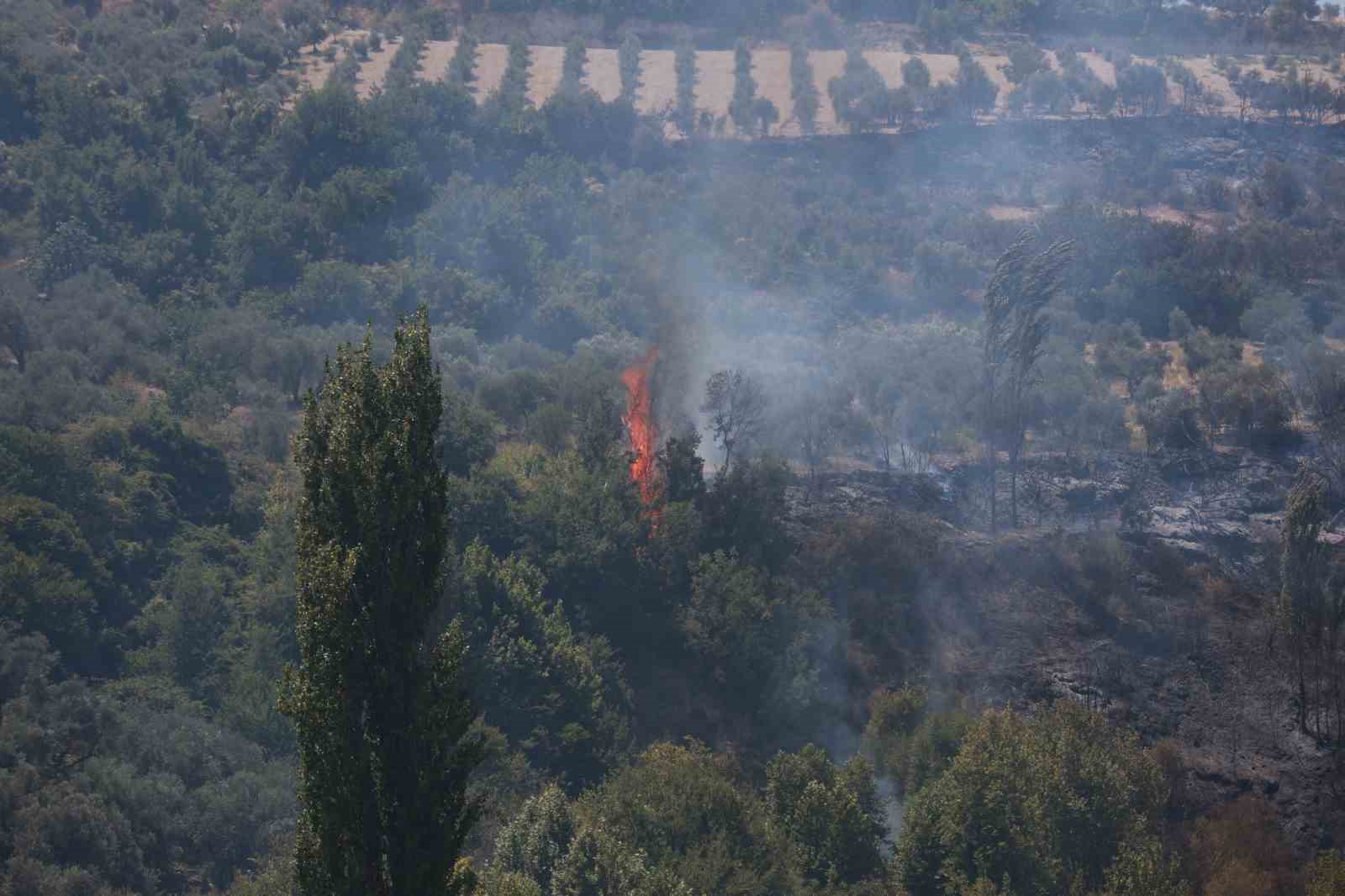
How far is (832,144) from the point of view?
118 metres

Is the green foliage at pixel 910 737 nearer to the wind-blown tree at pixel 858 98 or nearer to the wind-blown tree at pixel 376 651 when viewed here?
the wind-blown tree at pixel 376 651

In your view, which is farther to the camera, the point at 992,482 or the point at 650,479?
the point at 992,482

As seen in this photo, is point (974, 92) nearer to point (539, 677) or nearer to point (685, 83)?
point (685, 83)

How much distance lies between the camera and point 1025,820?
38.0 m

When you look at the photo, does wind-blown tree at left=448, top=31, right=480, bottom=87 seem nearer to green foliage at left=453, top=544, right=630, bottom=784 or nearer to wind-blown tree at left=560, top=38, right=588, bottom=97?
wind-blown tree at left=560, top=38, right=588, bottom=97

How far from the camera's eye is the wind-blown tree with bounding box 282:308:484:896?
19.9 meters

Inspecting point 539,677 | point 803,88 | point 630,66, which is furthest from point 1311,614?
point 630,66

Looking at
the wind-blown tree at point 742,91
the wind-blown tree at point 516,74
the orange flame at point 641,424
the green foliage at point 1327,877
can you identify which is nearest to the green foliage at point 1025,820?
the green foliage at point 1327,877

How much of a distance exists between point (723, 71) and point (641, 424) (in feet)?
235

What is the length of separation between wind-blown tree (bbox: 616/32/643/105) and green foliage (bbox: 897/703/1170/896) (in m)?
90.6

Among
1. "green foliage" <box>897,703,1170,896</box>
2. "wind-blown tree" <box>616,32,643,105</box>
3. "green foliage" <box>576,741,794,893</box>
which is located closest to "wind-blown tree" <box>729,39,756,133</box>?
"wind-blown tree" <box>616,32,643,105</box>

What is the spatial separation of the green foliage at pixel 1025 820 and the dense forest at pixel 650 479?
14 cm

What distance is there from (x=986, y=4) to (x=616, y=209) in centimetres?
5707

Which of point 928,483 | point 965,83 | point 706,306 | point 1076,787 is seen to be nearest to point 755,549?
point 928,483
